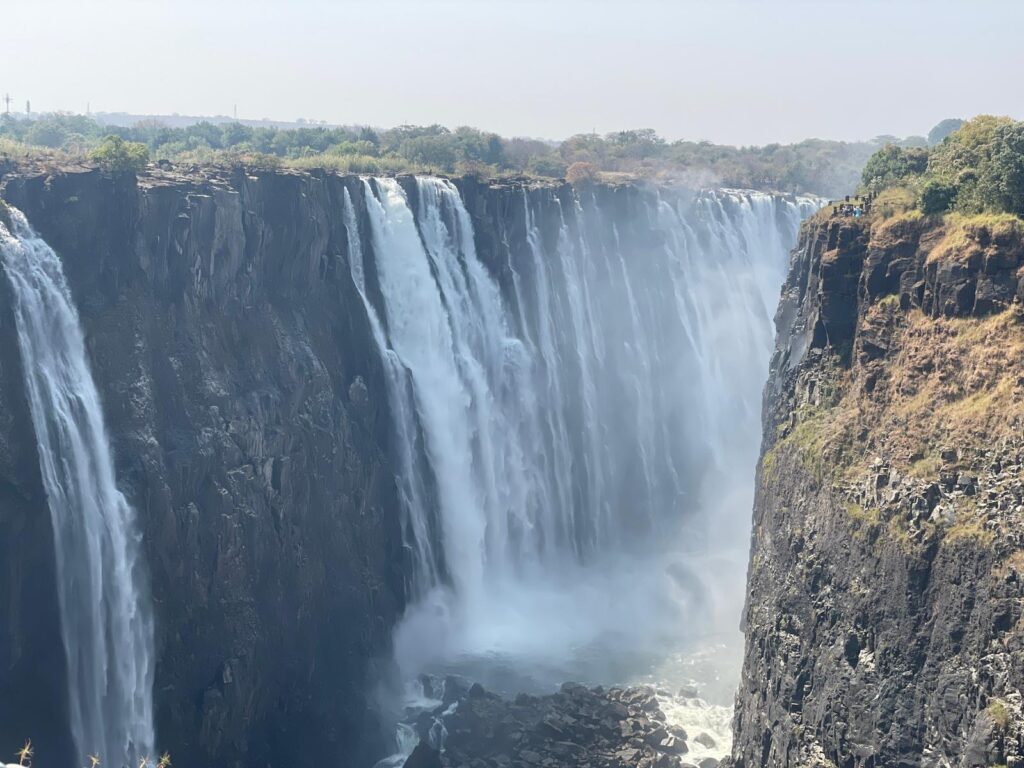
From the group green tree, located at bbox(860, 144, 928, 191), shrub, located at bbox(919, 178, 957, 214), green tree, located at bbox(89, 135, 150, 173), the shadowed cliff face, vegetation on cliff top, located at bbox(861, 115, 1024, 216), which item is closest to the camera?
vegetation on cliff top, located at bbox(861, 115, 1024, 216)

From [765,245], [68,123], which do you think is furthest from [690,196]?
[68,123]

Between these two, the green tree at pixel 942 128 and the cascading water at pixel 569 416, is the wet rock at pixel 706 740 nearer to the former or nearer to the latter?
the cascading water at pixel 569 416

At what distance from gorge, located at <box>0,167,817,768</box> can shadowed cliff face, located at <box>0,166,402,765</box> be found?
0.35ft

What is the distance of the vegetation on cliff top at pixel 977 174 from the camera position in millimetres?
40719

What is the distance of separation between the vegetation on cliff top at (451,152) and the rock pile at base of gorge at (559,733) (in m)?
28.6

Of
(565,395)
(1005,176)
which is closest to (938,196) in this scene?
(1005,176)

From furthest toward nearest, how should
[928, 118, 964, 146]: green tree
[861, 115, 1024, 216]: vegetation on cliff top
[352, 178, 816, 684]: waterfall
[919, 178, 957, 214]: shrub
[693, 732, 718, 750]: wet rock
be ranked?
[928, 118, 964, 146]: green tree
[352, 178, 816, 684]: waterfall
[693, 732, 718, 750]: wet rock
[919, 178, 957, 214]: shrub
[861, 115, 1024, 216]: vegetation on cliff top

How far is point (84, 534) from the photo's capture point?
140 ft

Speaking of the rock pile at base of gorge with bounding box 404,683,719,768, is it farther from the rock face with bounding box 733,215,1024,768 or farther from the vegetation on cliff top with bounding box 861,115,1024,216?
the vegetation on cliff top with bounding box 861,115,1024,216

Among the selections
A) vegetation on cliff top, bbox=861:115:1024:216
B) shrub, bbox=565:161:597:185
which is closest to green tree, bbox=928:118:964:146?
shrub, bbox=565:161:597:185

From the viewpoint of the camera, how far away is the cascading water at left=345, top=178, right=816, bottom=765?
5888cm

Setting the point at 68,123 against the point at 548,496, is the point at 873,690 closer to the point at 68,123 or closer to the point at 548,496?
the point at 548,496

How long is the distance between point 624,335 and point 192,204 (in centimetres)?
3384

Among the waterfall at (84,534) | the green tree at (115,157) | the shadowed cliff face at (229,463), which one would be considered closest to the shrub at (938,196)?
the shadowed cliff face at (229,463)
